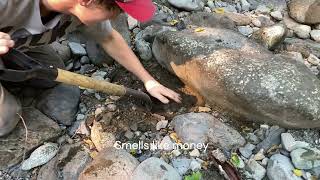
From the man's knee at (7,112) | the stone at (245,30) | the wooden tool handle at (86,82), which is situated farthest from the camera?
the stone at (245,30)

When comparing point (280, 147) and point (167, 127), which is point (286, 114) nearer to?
point (280, 147)

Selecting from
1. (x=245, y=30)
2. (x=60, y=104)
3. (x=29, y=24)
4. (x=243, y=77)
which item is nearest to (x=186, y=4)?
(x=245, y=30)

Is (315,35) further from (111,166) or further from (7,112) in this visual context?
(7,112)

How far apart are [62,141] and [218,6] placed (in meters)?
1.26

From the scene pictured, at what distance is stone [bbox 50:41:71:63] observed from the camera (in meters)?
2.37

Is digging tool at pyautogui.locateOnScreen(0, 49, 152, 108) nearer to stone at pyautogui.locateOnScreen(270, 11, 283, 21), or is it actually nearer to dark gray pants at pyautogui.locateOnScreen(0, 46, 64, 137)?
dark gray pants at pyautogui.locateOnScreen(0, 46, 64, 137)

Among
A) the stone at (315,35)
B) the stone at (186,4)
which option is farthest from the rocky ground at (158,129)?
the stone at (186,4)

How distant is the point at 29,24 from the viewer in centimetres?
185

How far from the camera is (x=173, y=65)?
225 centimetres

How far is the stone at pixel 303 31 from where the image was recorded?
8.45 ft

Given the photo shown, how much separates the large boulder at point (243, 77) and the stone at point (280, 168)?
167 millimetres

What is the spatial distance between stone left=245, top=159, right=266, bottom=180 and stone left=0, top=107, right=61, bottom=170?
0.86 m

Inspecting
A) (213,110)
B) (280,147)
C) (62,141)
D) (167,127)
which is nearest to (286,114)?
(280,147)

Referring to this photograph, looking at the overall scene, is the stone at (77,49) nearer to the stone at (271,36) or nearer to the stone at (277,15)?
the stone at (271,36)
